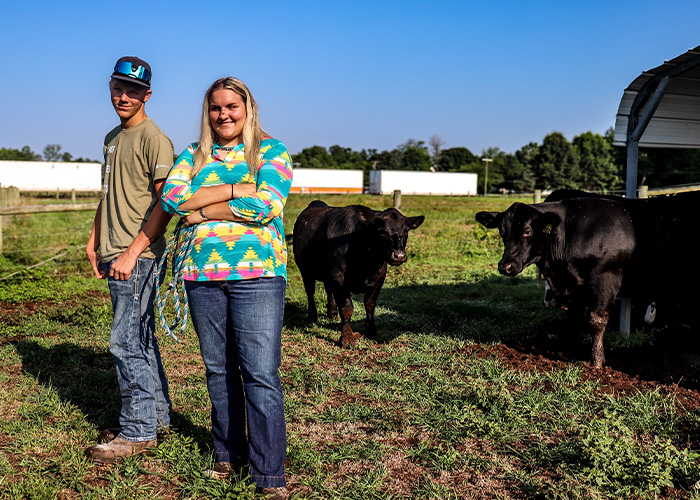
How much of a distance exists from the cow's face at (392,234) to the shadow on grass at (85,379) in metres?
2.89

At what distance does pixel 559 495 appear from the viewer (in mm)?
2982

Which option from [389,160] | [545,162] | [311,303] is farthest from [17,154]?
[311,303]

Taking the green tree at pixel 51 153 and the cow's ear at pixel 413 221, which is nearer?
the cow's ear at pixel 413 221

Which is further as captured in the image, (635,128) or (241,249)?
(635,128)

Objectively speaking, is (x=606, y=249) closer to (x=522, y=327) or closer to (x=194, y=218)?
(x=522, y=327)

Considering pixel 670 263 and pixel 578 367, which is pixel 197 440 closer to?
pixel 578 367

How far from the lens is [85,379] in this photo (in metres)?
4.90

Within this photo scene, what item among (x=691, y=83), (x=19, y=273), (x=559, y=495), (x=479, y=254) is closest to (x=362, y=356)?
(x=559, y=495)

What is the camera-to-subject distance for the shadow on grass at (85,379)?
13.1 feet

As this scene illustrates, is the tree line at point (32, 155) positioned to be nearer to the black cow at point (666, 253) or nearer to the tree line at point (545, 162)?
the tree line at point (545, 162)

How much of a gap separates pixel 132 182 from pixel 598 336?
436 cm

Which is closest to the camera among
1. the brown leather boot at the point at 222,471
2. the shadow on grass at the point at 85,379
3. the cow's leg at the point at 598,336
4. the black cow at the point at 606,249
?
the brown leather boot at the point at 222,471

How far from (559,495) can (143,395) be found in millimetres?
2491

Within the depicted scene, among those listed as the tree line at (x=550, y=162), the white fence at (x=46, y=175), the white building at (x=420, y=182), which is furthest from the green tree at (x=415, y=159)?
the white fence at (x=46, y=175)
